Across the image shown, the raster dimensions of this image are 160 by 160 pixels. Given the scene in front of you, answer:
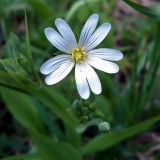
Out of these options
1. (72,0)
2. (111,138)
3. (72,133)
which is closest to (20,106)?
(72,133)

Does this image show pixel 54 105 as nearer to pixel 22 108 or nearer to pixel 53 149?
pixel 53 149

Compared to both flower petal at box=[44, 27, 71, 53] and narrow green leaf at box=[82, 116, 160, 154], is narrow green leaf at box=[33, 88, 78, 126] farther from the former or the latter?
flower petal at box=[44, 27, 71, 53]

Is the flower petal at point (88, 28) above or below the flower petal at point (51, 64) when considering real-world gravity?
above

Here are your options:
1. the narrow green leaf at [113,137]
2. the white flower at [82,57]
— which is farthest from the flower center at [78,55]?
the narrow green leaf at [113,137]

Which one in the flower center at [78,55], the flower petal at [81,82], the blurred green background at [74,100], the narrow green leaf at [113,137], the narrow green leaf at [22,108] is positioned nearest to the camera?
the flower petal at [81,82]

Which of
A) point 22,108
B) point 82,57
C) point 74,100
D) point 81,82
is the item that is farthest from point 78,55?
point 22,108

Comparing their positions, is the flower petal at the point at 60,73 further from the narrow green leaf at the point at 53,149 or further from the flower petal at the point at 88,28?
the narrow green leaf at the point at 53,149
